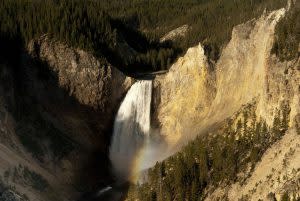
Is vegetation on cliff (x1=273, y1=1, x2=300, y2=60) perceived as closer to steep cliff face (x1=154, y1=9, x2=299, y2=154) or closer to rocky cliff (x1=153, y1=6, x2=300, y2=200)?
rocky cliff (x1=153, y1=6, x2=300, y2=200)

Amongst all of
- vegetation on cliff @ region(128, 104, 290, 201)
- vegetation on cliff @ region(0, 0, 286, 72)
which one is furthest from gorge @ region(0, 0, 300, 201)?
vegetation on cliff @ region(0, 0, 286, 72)

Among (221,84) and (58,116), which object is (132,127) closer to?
(58,116)

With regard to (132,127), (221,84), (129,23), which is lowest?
(129,23)

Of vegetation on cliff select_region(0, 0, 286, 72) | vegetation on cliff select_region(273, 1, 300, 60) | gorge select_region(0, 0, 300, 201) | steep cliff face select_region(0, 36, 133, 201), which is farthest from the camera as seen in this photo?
vegetation on cliff select_region(0, 0, 286, 72)

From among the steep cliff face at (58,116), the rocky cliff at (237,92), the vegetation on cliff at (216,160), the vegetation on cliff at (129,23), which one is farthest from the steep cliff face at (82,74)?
the vegetation on cliff at (216,160)

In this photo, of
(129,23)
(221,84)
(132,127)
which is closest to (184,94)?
(221,84)

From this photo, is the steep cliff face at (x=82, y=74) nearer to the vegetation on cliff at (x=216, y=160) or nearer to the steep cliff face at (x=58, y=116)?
the steep cliff face at (x=58, y=116)

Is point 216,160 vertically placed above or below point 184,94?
above
